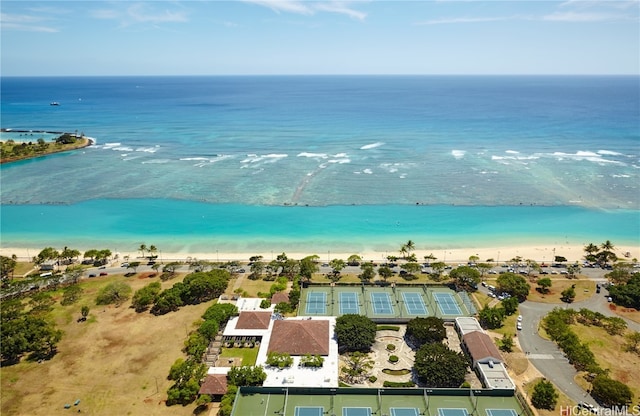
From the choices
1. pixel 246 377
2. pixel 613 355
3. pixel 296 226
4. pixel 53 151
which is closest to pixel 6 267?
pixel 246 377

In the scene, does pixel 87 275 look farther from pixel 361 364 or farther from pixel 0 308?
pixel 361 364

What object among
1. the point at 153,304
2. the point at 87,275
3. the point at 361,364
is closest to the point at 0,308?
the point at 87,275

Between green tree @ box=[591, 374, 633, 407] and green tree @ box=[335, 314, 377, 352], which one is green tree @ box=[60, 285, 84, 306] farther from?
green tree @ box=[591, 374, 633, 407]

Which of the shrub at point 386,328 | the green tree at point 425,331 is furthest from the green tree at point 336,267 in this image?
the green tree at point 425,331

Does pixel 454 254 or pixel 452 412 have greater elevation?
pixel 454 254

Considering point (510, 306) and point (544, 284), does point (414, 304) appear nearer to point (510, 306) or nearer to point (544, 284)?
point (510, 306)

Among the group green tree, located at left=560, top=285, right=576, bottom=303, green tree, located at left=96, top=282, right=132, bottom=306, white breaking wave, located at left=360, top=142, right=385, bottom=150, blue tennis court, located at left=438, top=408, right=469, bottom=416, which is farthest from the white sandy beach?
white breaking wave, located at left=360, top=142, right=385, bottom=150
